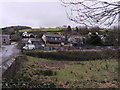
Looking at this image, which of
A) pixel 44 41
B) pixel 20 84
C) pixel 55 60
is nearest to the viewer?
pixel 20 84

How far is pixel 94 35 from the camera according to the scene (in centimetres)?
312

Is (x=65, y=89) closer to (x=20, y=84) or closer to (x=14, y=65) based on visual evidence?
(x=20, y=84)

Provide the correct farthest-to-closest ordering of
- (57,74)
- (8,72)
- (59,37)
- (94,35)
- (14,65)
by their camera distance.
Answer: (59,37)
(57,74)
(14,65)
(8,72)
(94,35)

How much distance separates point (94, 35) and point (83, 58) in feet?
82.4

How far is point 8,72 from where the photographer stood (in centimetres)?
1417

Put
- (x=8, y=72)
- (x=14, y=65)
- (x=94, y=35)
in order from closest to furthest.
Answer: (x=94, y=35) → (x=8, y=72) → (x=14, y=65)

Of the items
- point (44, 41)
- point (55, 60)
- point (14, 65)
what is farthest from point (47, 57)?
point (44, 41)

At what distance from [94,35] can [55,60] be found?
24.0m

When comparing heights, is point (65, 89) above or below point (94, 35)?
below

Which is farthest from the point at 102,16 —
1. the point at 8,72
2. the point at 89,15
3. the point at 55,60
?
the point at 55,60

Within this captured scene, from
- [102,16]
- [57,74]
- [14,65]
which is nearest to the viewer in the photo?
[102,16]

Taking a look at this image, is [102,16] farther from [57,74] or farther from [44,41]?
[44,41]

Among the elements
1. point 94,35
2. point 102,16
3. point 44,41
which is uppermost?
point 102,16

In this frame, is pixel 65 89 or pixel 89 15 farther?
pixel 65 89
